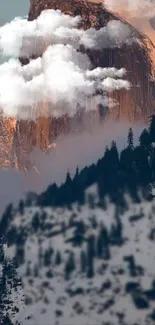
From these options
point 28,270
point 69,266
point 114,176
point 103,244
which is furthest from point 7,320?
point 114,176

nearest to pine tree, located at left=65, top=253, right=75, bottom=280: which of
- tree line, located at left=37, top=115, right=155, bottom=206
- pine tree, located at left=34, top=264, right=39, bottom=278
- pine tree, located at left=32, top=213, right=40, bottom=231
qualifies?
pine tree, located at left=34, top=264, right=39, bottom=278

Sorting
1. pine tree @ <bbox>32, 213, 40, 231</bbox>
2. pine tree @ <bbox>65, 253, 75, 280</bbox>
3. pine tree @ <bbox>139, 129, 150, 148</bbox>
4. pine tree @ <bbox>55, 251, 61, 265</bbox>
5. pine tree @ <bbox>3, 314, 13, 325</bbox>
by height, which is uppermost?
pine tree @ <bbox>139, 129, 150, 148</bbox>

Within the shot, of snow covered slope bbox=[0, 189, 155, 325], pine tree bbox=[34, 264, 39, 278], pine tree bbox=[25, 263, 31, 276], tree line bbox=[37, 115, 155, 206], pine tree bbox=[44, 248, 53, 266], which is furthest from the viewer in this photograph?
tree line bbox=[37, 115, 155, 206]

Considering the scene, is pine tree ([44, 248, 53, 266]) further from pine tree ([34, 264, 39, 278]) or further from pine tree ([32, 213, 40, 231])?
pine tree ([32, 213, 40, 231])

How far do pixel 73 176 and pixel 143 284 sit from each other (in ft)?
132

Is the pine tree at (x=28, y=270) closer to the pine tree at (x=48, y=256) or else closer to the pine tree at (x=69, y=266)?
the pine tree at (x=48, y=256)

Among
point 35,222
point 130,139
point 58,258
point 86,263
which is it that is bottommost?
point 86,263

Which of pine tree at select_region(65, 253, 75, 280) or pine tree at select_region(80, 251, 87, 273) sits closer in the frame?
pine tree at select_region(80, 251, 87, 273)

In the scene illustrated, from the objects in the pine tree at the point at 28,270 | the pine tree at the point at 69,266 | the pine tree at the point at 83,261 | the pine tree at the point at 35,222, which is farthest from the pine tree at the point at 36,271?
the pine tree at the point at 35,222

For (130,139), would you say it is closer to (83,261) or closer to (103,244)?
(103,244)

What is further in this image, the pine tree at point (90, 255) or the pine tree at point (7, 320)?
the pine tree at point (90, 255)

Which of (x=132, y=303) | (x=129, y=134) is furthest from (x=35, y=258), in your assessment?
(x=129, y=134)

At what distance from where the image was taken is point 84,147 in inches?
7761

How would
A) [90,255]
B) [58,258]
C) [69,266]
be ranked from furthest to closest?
[58,258] → [90,255] → [69,266]
